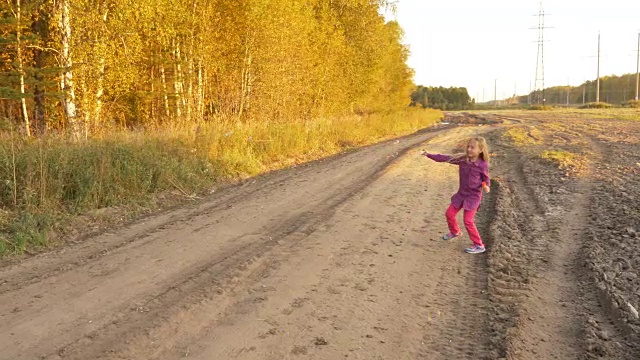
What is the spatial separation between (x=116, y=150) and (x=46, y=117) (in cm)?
604

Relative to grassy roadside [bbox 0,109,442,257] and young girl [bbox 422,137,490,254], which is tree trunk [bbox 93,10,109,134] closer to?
grassy roadside [bbox 0,109,442,257]

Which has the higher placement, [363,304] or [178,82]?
[178,82]

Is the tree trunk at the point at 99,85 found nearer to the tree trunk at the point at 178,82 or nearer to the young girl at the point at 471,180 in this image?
the tree trunk at the point at 178,82

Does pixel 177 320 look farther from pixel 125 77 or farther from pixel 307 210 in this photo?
pixel 125 77

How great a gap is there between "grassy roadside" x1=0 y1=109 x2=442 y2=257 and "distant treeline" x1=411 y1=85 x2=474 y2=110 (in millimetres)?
100798

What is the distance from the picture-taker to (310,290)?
4.42 metres

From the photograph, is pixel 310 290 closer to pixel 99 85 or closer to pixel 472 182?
pixel 472 182

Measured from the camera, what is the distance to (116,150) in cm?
900

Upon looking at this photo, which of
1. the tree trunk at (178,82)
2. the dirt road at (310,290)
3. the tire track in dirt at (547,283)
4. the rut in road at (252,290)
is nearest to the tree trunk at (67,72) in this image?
the tree trunk at (178,82)

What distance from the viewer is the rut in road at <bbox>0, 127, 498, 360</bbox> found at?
3422 millimetres

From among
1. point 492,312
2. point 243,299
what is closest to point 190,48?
point 243,299

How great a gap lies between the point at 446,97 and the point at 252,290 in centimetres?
12048

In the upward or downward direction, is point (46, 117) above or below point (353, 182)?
above

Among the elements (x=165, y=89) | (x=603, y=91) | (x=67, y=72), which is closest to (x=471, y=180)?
(x=67, y=72)
